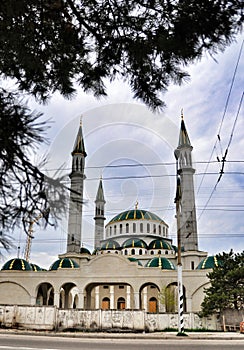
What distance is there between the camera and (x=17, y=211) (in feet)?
10.7

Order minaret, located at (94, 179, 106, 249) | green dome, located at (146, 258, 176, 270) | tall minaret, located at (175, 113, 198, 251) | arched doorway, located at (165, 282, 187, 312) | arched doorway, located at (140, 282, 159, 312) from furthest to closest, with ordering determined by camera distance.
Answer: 1. minaret, located at (94, 179, 106, 249)
2. arched doorway, located at (140, 282, 159, 312)
3. tall minaret, located at (175, 113, 198, 251)
4. green dome, located at (146, 258, 176, 270)
5. arched doorway, located at (165, 282, 187, 312)

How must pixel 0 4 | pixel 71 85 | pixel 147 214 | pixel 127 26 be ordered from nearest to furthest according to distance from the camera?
pixel 0 4
pixel 127 26
pixel 71 85
pixel 147 214

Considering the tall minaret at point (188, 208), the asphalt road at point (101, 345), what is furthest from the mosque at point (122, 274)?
the asphalt road at point (101, 345)

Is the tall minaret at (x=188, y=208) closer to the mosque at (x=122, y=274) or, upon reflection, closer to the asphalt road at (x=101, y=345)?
the mosque at (x=122, y=274)

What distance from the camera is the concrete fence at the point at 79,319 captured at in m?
18.1

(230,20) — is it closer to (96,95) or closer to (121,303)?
(96,95)

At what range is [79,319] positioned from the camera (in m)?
18.3

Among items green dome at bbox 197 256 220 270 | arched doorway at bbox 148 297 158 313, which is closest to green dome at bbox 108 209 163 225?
arched doorway at bbox 148 297 158 313

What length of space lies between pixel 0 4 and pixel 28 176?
63.0 inches

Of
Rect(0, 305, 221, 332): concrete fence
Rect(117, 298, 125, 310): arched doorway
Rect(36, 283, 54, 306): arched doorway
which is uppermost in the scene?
Rect(36, 283, 54, 306): arched doorway

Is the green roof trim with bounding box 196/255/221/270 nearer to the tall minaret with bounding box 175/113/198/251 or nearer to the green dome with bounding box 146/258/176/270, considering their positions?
the green dome with bounding box 146/258/176/270

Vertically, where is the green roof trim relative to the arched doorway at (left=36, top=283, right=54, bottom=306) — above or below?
above

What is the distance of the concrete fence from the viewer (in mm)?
18109

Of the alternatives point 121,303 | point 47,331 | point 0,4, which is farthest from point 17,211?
point 121,303
